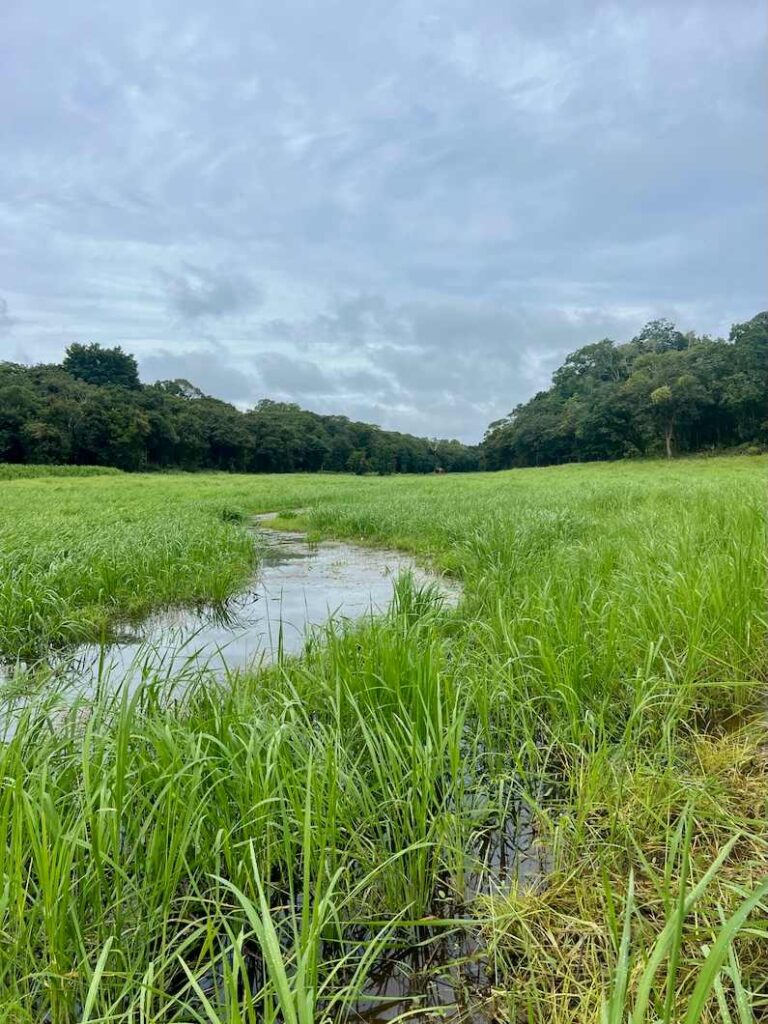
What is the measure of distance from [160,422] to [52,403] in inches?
387

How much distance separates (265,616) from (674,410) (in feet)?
169

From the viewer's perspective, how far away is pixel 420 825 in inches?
82.0

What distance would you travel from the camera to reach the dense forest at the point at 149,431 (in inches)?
1957

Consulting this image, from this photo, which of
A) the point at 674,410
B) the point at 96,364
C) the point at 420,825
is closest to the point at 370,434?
the point at 96,364

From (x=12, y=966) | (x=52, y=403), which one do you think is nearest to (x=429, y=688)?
(x=12, y=966)

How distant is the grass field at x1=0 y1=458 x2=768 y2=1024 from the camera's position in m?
1.54

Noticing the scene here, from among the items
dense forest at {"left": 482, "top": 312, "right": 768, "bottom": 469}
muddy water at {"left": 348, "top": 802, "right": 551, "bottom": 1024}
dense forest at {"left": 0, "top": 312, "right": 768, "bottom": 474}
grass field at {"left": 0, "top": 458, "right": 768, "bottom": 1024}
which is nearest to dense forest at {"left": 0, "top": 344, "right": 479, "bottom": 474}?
dense forest at {"left": 0, "top": 312, "right": 768, "bottom": 474}

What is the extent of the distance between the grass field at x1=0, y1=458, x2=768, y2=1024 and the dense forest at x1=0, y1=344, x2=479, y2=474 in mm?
54119

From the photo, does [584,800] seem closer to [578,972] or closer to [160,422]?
[578,972]

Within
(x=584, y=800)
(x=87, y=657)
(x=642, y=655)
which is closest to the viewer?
(x=584, y=800)

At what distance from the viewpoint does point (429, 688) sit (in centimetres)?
274

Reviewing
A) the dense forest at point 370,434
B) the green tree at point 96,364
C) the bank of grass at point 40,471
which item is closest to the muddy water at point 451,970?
the bank of grass at point 40,471

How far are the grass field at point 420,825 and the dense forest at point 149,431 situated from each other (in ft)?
178

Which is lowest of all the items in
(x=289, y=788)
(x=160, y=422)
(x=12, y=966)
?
(x=12, y=966)
